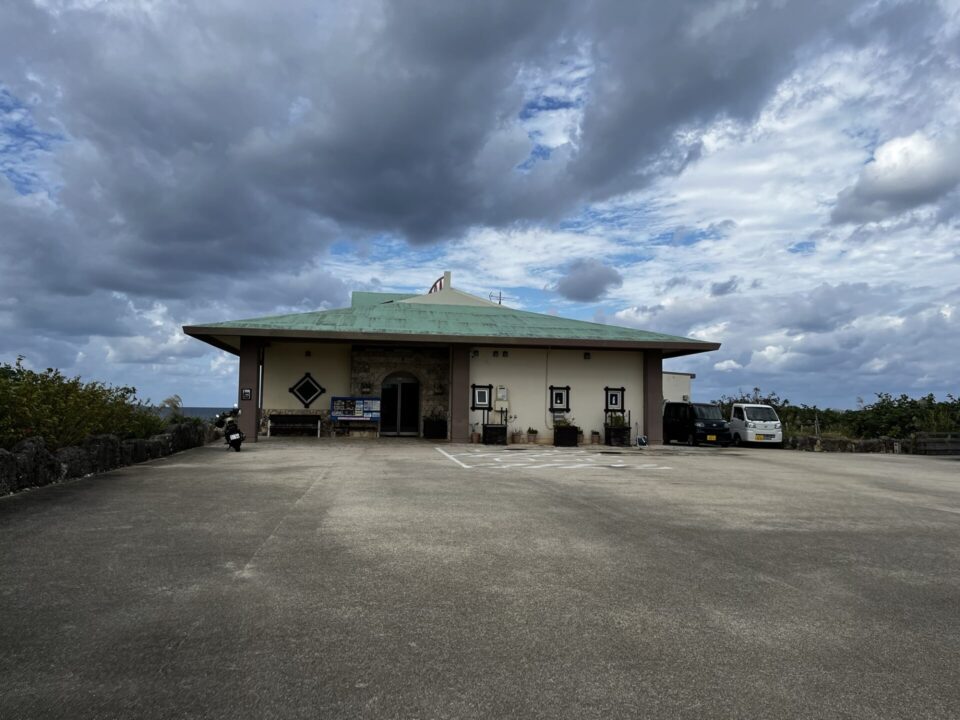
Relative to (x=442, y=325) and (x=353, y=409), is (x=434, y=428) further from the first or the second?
(x=442, y=325)

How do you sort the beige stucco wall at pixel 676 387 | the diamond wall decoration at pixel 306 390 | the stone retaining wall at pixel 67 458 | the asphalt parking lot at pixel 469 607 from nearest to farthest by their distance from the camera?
the asphalt parking lot at pixel 469 607 < the stone retaining wall at pixel 67 458 < the diamond wall decoration at pixel 306 390 < the beige stucco wall at pixel 676 387

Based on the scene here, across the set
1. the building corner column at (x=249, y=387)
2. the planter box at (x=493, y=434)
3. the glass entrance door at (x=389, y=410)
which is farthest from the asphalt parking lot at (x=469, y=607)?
the glass entrance door at (x=389, y=410)

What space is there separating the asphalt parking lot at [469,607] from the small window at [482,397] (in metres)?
14.6

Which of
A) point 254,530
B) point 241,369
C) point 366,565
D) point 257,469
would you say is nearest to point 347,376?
point 241,369

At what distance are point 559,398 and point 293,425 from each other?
9.24m

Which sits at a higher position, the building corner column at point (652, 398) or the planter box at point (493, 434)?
the building corner column at point (652, 398)

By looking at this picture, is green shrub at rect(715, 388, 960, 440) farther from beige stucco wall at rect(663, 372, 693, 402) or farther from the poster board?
the poster board

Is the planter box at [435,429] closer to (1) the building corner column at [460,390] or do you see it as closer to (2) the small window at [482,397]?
(1) the building corner column at [460,390]

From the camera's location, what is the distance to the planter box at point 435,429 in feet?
78.8

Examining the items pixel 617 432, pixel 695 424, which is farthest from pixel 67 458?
pixel 695 424

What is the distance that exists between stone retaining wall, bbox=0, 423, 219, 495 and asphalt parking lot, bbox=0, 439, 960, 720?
0.37m

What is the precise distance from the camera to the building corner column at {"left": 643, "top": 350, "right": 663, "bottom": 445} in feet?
79.6

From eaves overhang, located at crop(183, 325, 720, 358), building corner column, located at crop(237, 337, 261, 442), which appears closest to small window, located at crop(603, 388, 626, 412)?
eaves overhang, located at crop(183, 325, 720, 358)

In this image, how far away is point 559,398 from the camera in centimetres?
2403
